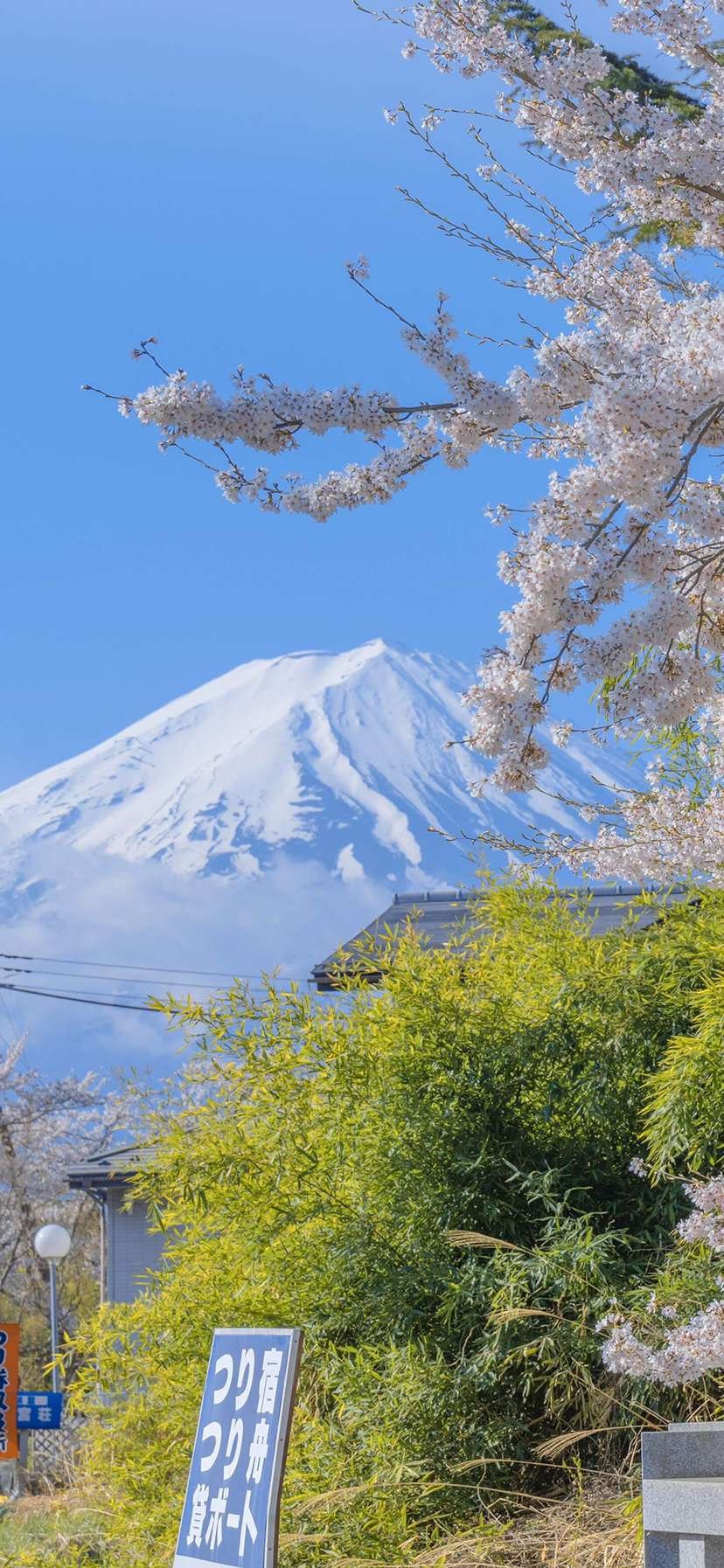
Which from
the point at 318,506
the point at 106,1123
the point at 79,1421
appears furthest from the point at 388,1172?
the point at 106,1123

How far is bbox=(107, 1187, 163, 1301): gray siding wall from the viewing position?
43.2 feet

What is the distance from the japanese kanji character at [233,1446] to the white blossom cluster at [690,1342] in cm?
76

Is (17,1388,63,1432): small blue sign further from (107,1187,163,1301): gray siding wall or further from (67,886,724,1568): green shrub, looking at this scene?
(67,886,724,1568): green shrub

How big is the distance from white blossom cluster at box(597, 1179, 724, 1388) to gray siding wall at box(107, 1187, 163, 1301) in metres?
10.7

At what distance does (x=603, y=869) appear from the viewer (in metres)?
4.00

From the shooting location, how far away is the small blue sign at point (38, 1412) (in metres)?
11.1

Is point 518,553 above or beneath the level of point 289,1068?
above

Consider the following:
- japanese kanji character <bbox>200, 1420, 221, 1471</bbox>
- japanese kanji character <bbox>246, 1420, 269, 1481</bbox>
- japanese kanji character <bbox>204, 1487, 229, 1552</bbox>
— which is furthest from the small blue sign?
japanese kanji character <bbox>246, 1420, 269, 1481</bbox>

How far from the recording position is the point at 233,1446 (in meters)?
2.94

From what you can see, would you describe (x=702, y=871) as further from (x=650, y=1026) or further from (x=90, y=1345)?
(x=90, y=1345)

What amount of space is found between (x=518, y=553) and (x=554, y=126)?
138cm

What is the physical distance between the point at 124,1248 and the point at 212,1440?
35.7 ft

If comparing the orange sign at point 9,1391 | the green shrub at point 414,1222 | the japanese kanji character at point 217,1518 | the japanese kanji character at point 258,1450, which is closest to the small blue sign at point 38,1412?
the orange sign at point 9,1391

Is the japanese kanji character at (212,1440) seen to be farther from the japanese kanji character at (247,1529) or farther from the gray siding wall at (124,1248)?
the gray siding wall at (124,1248)
